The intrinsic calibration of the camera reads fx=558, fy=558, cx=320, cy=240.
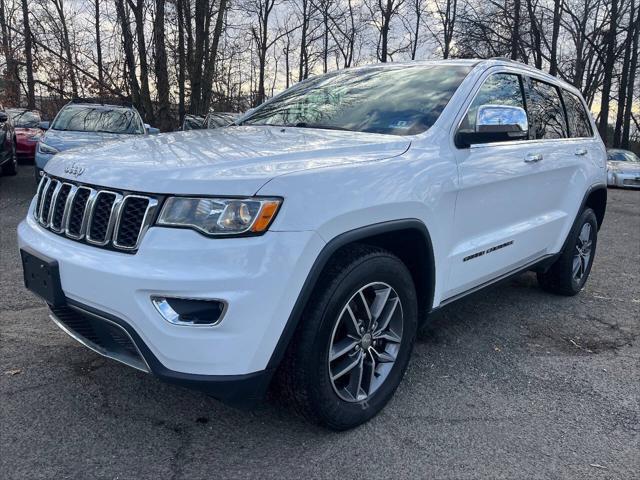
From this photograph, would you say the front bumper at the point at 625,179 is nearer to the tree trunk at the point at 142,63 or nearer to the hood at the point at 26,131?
the tree trunk at the point at 142,63

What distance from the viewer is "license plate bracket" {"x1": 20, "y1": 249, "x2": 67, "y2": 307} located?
7.66 ft

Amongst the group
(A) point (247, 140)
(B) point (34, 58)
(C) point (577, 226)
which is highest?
(B) point (34, 58)

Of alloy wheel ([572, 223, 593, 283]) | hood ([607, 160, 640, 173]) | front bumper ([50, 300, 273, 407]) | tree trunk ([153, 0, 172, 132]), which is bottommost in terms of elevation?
hood ([607, 160, 640, 173])

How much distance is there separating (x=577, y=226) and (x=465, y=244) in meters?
1.97

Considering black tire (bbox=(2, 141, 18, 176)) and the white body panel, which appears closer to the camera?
the white body panel

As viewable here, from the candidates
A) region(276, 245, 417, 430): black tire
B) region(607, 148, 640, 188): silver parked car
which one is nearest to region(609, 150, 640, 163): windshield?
region(607, 148, 640, 188): silver parked car

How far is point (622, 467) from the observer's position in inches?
97.0

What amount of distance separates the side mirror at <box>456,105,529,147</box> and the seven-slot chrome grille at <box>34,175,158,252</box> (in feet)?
5.70

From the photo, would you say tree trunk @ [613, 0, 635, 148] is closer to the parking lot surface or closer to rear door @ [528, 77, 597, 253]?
rear door @ [528, 77, 597, 253]

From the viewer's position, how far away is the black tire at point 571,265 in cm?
461

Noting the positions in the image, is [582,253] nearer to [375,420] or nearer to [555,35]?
[375,420]

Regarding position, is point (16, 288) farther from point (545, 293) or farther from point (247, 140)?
point (545, 293)

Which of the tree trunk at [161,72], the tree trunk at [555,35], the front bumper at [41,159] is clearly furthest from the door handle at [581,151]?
the tree trunk at [555,35]

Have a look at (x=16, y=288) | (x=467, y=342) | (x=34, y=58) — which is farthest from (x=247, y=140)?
(x=34, y=58)
